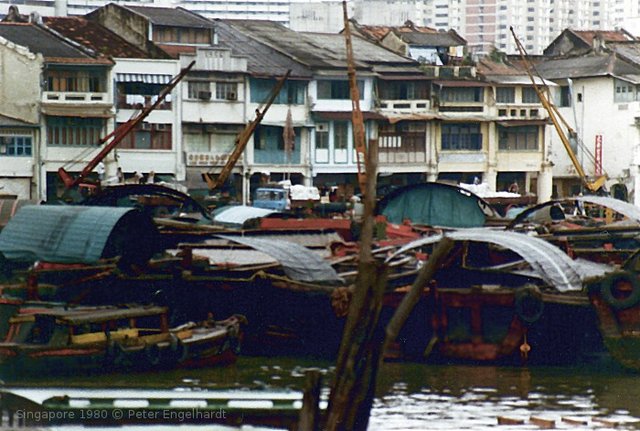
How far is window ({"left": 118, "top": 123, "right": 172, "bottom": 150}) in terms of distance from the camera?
5888 centimetres

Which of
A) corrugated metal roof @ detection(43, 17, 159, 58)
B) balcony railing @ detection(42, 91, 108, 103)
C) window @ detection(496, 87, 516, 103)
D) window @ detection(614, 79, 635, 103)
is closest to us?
balcony railing @ detection(42, 91, 108, 103)

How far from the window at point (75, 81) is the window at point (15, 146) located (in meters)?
1.97

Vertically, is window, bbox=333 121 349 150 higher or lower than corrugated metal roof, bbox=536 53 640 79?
lower

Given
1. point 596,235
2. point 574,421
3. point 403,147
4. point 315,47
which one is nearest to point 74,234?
point 574,421

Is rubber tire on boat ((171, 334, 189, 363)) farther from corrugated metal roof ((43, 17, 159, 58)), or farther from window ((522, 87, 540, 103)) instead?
window ((522, 87, 540, 103))

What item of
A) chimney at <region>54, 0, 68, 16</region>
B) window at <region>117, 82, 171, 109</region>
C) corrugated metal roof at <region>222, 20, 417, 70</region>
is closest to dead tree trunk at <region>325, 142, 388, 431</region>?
window at <region>117, 82, 171, 109</region>

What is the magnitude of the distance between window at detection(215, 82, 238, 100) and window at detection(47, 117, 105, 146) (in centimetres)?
523

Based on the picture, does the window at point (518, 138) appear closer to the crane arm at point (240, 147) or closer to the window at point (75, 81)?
the crane arm at point (240, 147)

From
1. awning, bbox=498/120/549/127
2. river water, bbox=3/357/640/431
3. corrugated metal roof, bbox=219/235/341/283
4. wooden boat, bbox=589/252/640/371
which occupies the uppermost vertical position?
awning, bbox=498/120/549/127

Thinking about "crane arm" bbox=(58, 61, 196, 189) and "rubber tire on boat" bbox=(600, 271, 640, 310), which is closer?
"rubber tire on boat" bbox=(600, 271, 640, 310)

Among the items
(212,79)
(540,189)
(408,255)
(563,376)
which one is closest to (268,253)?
(408,255)

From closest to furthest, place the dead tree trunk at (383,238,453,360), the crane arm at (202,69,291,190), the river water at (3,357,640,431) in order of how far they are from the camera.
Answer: the dead tree trunk at (383,238,453,360) < the river water at (3,357,640,431) < the crane arm at (202,69,291,190)

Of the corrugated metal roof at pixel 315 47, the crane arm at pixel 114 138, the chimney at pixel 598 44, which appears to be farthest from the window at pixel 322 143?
the chimney at pixel 598 44

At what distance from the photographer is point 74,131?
188ft
